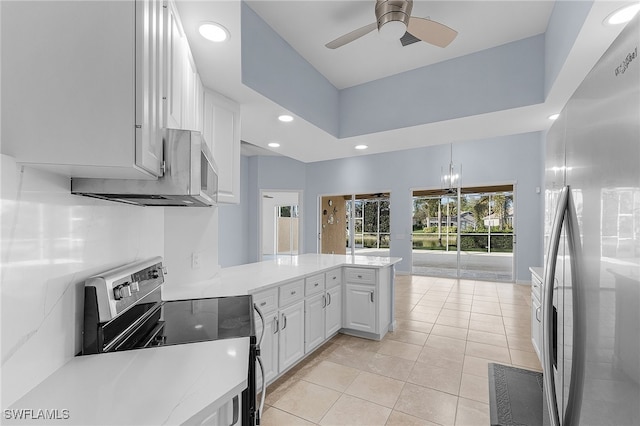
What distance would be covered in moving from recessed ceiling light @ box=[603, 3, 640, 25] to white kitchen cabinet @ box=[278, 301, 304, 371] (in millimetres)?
2661

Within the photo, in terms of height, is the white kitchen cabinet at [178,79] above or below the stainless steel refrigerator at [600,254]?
above

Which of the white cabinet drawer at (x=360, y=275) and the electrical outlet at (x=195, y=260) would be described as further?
the white cabinet drawer at (x=360, y=275)

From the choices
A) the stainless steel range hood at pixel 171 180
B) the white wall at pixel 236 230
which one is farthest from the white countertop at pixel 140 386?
the white wall at pixel 236 230

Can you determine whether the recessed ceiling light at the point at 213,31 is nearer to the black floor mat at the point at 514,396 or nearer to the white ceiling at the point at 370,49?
the white ceiling at the point at 370,49

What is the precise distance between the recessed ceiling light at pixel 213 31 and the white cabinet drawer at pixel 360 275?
2472 mm

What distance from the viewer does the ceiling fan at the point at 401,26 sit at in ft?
6.13

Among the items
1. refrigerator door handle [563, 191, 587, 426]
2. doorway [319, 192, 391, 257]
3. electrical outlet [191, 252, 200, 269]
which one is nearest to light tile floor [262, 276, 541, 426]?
electrical outlet [191, 252, 200, 269]

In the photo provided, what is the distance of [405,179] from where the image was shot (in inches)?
295

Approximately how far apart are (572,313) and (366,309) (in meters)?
2.62

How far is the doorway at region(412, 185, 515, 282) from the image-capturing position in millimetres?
6980

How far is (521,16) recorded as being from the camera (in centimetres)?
226

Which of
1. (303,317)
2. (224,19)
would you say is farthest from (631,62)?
(303,317)

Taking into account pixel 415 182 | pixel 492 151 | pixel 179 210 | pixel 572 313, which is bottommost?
pixel 572 313

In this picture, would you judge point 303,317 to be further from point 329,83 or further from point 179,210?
point 329,83
